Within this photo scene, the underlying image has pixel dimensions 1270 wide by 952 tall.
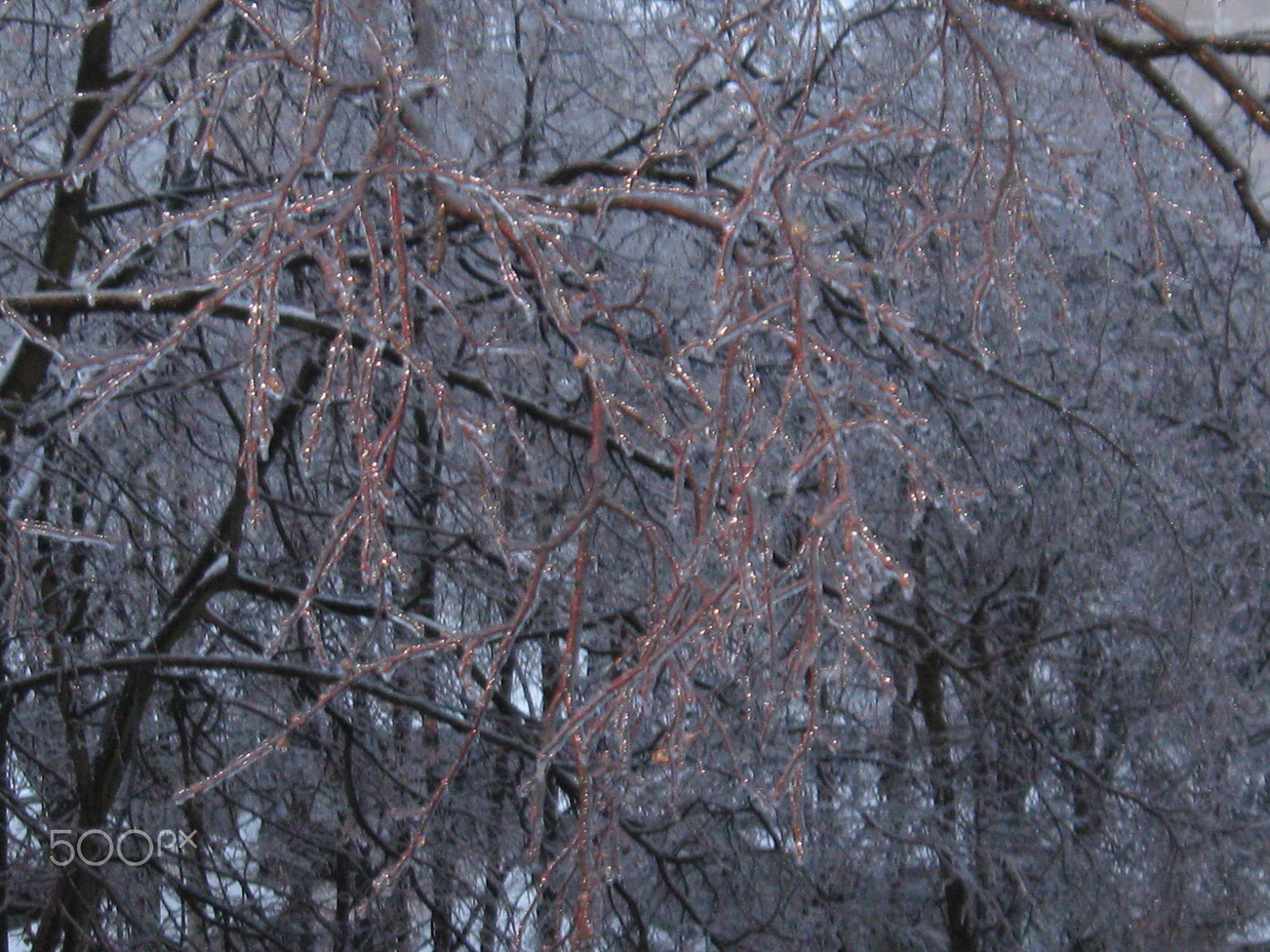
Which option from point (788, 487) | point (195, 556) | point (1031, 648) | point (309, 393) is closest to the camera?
point (788, 487)

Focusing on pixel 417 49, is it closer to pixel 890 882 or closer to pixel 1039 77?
pixel 1039 77

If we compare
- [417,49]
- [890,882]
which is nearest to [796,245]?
[417,49]

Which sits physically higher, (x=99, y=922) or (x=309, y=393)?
(x=309, y=393)

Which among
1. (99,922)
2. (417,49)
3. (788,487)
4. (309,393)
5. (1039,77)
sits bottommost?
(788,487)

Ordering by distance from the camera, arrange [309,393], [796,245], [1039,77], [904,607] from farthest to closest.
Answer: [904,607] < [1039,77] < [309,393] < [796,245]

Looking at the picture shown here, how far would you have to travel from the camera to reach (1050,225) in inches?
295

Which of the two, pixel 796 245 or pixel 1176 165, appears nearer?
pixel 796 245

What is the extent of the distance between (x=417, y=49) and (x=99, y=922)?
2697mm

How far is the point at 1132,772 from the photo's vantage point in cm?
736

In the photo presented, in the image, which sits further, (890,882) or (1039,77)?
(890,882)

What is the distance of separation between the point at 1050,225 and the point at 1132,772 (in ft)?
10.1

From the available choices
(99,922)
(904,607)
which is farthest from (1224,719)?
(99,922)

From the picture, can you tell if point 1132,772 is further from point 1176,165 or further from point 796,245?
point 796,245

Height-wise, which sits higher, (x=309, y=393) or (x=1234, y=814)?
(x=309, y=393)
